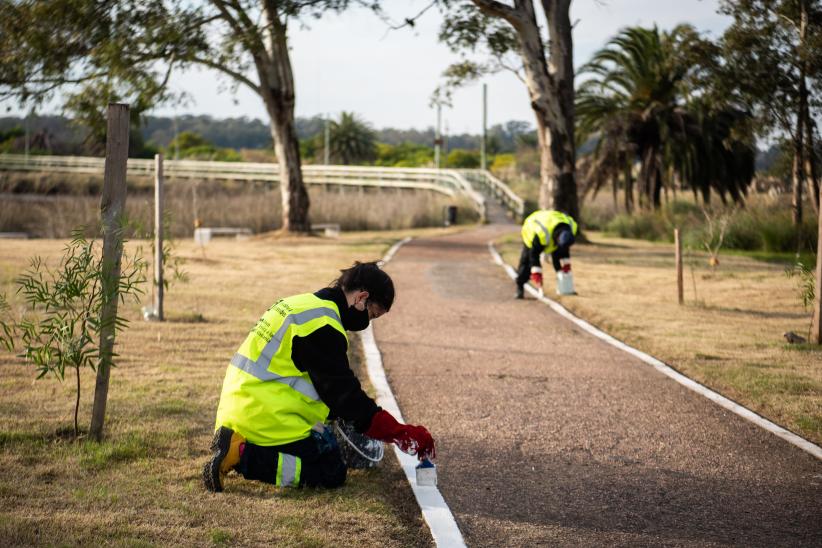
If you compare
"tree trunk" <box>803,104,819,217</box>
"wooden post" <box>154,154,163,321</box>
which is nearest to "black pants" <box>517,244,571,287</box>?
"wooden post" <box>154,154,163,321</box>

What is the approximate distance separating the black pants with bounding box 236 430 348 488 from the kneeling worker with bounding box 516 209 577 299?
8.62 m

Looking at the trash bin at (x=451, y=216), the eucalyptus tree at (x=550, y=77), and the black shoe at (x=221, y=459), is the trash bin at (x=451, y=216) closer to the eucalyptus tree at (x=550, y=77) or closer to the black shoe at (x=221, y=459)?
the eucalyptus tree at (x=550, y=77)

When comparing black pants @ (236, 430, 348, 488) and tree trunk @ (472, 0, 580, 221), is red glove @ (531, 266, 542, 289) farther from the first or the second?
tree trunk @ (472, 0, 580, 221)

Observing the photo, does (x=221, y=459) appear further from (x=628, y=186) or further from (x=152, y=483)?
(x=628, y=186)

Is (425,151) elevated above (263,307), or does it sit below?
above

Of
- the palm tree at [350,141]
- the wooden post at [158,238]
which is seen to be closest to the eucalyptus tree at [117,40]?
the wooden post at [158,238]

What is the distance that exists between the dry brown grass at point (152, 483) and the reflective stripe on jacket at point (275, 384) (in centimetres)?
35

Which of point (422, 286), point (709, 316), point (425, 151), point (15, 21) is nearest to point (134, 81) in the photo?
point (15, 21)

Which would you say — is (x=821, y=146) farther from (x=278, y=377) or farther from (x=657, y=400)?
(x=278, y=377)

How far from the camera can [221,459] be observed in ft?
16.0

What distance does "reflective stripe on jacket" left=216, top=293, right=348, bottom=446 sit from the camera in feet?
16.0

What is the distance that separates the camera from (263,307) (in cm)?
1233

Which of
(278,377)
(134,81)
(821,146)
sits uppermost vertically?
(134,81)

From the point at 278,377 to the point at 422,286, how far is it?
1061 centimetres
